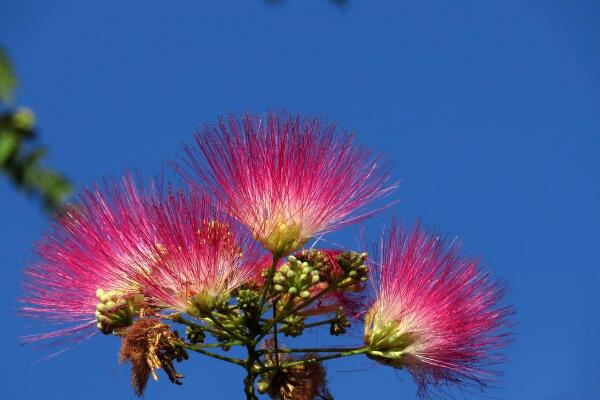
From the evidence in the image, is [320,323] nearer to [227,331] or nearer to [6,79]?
[227,331]

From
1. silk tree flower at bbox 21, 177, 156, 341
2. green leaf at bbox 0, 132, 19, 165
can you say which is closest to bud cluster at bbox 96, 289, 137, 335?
silk tree flower at bbox 21, 177, 156, 341

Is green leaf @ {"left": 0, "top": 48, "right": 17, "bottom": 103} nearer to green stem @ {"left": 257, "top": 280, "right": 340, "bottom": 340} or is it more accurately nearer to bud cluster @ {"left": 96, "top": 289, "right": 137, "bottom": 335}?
green stem @ {"left": 257, "top": 280, "right": 340, "bottom": 340}

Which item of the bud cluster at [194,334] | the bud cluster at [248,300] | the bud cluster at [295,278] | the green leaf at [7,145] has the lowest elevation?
the green leaf at [7,145]

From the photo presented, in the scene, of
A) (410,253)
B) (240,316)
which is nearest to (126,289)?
(240,316)

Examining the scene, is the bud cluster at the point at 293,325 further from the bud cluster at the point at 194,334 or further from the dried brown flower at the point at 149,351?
the dried brown flower at the point at 149,351

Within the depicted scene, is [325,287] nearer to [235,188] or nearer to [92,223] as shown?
[235,188]

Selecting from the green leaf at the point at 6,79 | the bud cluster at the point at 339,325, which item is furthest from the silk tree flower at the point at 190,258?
the green leaf at the point at 6,79
